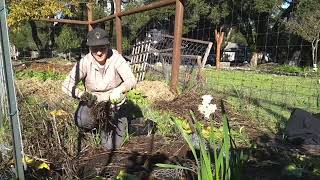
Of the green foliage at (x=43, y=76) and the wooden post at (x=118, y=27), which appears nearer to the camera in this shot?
the wooden post at (x=118, y=27)

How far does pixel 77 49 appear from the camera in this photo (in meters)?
28.9

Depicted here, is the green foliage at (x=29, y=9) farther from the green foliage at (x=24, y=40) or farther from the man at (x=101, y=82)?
the green foliage at (x=24, y=40)

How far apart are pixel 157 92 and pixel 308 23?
22.0 metres

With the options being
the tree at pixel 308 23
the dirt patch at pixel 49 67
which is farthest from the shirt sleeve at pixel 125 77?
the tree at pixel 308 23

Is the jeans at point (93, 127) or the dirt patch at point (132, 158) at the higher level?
the jeans at point (93, 127)

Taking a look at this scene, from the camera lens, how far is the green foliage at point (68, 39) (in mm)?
26828

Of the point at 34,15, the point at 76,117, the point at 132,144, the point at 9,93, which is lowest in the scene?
the point at 132,144

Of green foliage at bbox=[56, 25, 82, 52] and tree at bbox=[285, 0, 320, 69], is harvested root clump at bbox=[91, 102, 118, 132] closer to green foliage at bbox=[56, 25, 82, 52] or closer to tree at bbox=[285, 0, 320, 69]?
tree at bbox=[285, 0, 320, 69]

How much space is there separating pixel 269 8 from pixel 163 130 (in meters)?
26.8

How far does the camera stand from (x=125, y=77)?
4.23 metres

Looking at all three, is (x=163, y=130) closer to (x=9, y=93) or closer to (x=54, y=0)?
(x=9, y=93)

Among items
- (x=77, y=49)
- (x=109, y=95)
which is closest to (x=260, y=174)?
(x=109, y=95)

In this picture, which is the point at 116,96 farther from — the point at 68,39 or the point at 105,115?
the point at 68,39

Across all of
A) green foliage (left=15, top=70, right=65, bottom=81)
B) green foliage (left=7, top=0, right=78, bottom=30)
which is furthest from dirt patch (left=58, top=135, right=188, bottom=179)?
green foliage (left=7, top=0, right=78, bottom=30)
